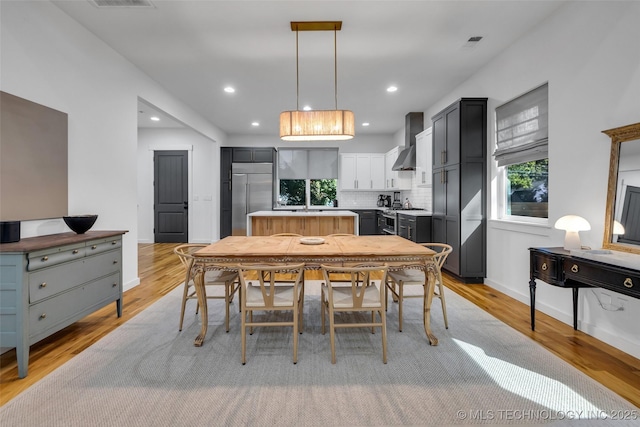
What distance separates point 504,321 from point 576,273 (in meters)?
0.88

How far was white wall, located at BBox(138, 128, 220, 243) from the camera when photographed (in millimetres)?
7867

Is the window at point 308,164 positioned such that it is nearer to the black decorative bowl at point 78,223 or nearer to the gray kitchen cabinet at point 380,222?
the gray kitchen cabinet at point 380,222

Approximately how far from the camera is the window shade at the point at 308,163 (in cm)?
820

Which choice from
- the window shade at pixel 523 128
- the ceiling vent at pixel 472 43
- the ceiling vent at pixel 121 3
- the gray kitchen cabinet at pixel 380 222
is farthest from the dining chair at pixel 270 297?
the gray kitchen cabinet at pixel 380 222

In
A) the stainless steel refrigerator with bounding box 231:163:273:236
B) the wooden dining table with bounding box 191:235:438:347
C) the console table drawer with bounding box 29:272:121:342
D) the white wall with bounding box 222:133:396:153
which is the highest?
the white wall with bounding box 222:133:396:153

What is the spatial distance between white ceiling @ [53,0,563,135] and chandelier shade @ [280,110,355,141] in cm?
92

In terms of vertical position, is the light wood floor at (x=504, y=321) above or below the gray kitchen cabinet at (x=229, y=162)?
below

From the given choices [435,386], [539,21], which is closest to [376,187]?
[539,21]

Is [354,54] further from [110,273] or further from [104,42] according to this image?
[110,273]

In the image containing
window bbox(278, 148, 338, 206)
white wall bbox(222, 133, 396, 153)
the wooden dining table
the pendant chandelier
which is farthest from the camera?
white wall bbox(222, 133, 396, 153)

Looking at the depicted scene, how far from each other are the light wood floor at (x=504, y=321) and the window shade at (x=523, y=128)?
1545mm

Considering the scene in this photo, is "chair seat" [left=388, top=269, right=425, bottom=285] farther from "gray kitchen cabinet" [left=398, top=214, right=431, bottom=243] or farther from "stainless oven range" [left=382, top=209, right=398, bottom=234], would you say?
"stainless oven range" [left=382, top=209, right=398, bottom=234]

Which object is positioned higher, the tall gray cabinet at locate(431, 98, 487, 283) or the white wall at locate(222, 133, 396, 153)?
the white wall at locate(222, 133, 396, 153)

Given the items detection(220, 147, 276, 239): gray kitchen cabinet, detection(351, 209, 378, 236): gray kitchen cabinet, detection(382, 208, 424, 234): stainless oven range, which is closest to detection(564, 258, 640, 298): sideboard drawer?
detection(382, 208, 424, 234): stainless oven range
